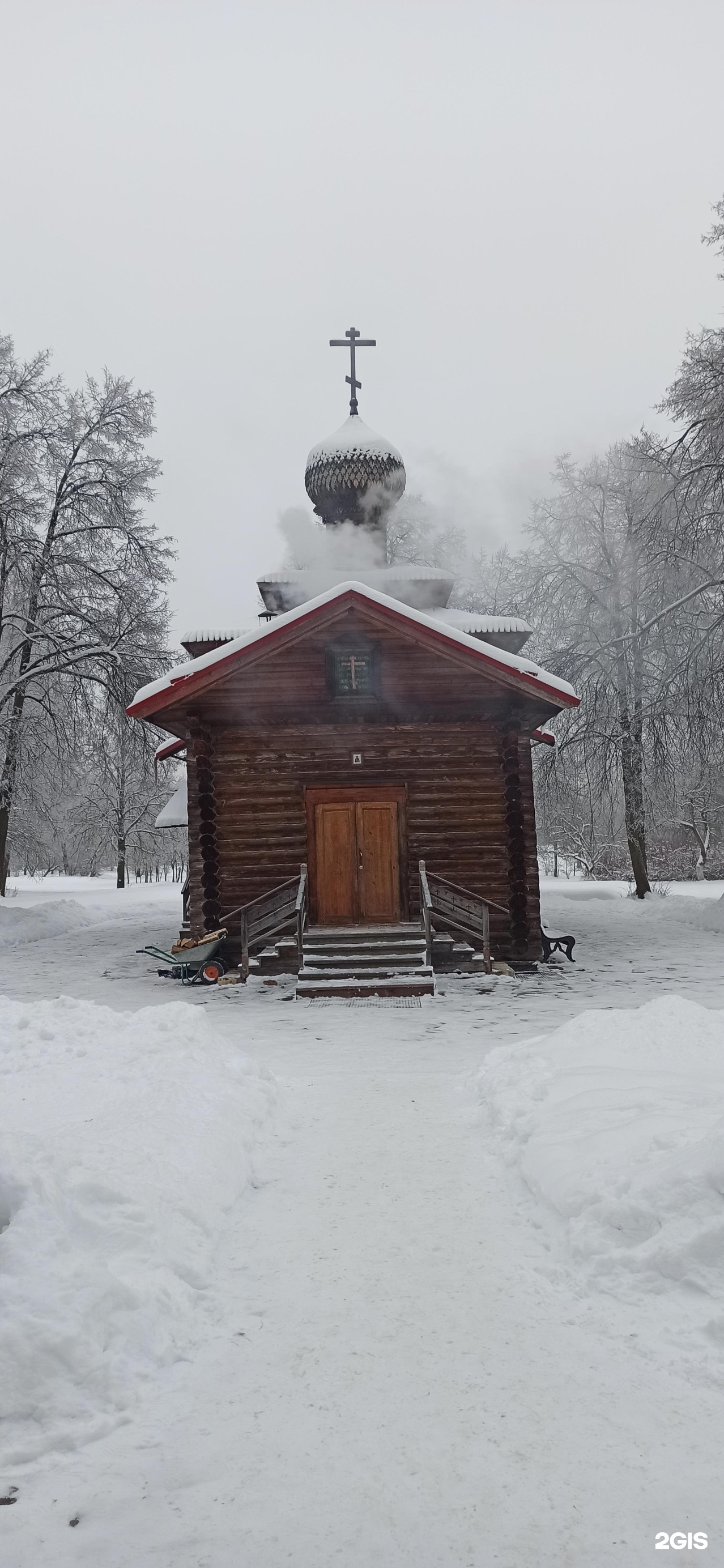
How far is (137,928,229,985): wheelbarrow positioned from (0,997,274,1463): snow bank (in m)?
5.82

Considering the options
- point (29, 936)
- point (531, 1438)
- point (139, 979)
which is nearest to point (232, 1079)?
point (531, 1438)

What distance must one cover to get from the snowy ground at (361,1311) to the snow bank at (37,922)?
12.5 m

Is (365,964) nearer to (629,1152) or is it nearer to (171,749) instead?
(171,749)

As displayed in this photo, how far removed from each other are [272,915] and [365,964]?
1.74 metres

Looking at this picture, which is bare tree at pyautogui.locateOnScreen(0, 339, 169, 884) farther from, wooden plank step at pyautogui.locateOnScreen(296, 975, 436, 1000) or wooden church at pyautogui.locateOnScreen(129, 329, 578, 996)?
wooden plank step at pyautogui.locateOnScreen(296, 975, 436, 1000)

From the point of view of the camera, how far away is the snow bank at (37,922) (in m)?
18.0

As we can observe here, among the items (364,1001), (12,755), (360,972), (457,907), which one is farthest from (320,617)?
(12,755)

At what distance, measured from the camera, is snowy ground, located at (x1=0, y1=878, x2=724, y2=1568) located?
2.26 m

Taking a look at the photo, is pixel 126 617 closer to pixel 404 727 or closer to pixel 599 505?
pixel 404 727

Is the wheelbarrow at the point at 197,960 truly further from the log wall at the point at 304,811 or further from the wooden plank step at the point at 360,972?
the wooden plank step at the point at 360,972

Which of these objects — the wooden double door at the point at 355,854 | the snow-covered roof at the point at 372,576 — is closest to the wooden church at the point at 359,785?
the wooden double door at the point at 355,854

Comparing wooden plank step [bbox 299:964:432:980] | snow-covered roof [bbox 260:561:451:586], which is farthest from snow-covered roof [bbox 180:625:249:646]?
wooden plank step [bbox 299:964:432:980]

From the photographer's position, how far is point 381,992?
1087 cm

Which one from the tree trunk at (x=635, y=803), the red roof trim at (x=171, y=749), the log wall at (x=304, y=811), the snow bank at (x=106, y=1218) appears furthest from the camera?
the tree trunk at (x=635, y=803)
